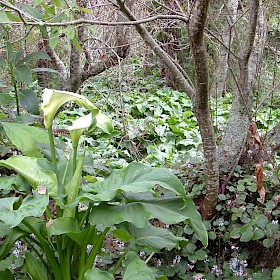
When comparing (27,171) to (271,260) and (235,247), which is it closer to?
(235,247)

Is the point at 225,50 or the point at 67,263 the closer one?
the point at 67,263

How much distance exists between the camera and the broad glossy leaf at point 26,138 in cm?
173

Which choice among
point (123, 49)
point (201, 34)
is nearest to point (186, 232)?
point (201, 34)

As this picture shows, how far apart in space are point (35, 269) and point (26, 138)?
1.72 feet

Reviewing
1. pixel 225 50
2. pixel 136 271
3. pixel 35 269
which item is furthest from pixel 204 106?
pixel 225 50

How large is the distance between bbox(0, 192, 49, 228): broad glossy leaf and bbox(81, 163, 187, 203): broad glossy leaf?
0.48 ft

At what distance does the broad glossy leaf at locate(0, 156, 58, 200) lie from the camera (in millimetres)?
1486

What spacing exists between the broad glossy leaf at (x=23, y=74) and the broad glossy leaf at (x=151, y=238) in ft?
3.36

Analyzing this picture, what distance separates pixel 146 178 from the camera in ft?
4.97

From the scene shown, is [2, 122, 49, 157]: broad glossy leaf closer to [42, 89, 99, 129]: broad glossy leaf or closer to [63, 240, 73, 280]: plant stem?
[42, 89, 99, 129]: broad glossy leaf

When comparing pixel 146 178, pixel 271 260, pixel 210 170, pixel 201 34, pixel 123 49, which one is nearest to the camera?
pixel 146 178

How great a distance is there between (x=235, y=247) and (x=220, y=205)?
256mm

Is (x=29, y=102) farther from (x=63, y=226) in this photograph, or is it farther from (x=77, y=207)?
(x=63, y=226)

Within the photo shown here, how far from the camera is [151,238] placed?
167 cm
